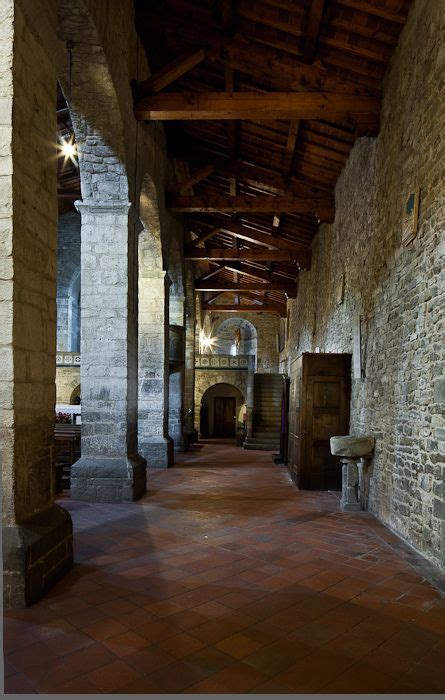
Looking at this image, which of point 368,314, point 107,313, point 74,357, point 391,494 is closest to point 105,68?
point 107,313

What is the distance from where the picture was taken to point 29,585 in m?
2.97

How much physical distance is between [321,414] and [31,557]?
4955mm

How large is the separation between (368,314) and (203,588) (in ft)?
14.2

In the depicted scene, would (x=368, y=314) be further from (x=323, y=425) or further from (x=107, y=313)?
(x=107, y=313)

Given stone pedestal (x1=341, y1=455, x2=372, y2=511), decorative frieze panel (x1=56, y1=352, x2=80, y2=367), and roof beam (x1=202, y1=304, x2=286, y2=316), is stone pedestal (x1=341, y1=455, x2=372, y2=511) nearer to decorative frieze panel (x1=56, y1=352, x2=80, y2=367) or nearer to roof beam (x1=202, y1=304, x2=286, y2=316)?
decorative frieze panel (x1=56, y1=352, x2=80, y2=367)

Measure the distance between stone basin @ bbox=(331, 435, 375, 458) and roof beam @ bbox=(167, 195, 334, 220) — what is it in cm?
526

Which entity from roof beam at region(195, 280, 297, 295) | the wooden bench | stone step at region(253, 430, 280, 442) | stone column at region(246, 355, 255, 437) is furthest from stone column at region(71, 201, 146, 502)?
roof beam at region(195, 280, 297, 295)

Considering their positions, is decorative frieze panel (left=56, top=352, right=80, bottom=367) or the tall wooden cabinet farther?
decorative frieze panel (left=56, top=352, right=80, bottom=367)

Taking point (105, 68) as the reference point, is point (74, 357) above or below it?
below

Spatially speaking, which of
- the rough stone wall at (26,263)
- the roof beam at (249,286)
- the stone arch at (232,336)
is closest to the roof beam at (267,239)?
the roof beam at (249,286)

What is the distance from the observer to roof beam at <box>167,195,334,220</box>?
9508 millimetres

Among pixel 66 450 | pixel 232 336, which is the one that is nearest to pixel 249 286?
pixel 232 336

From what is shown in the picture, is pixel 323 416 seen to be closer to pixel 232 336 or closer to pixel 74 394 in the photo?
pixel 74 394

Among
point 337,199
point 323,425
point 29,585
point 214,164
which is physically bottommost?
point 29,585
